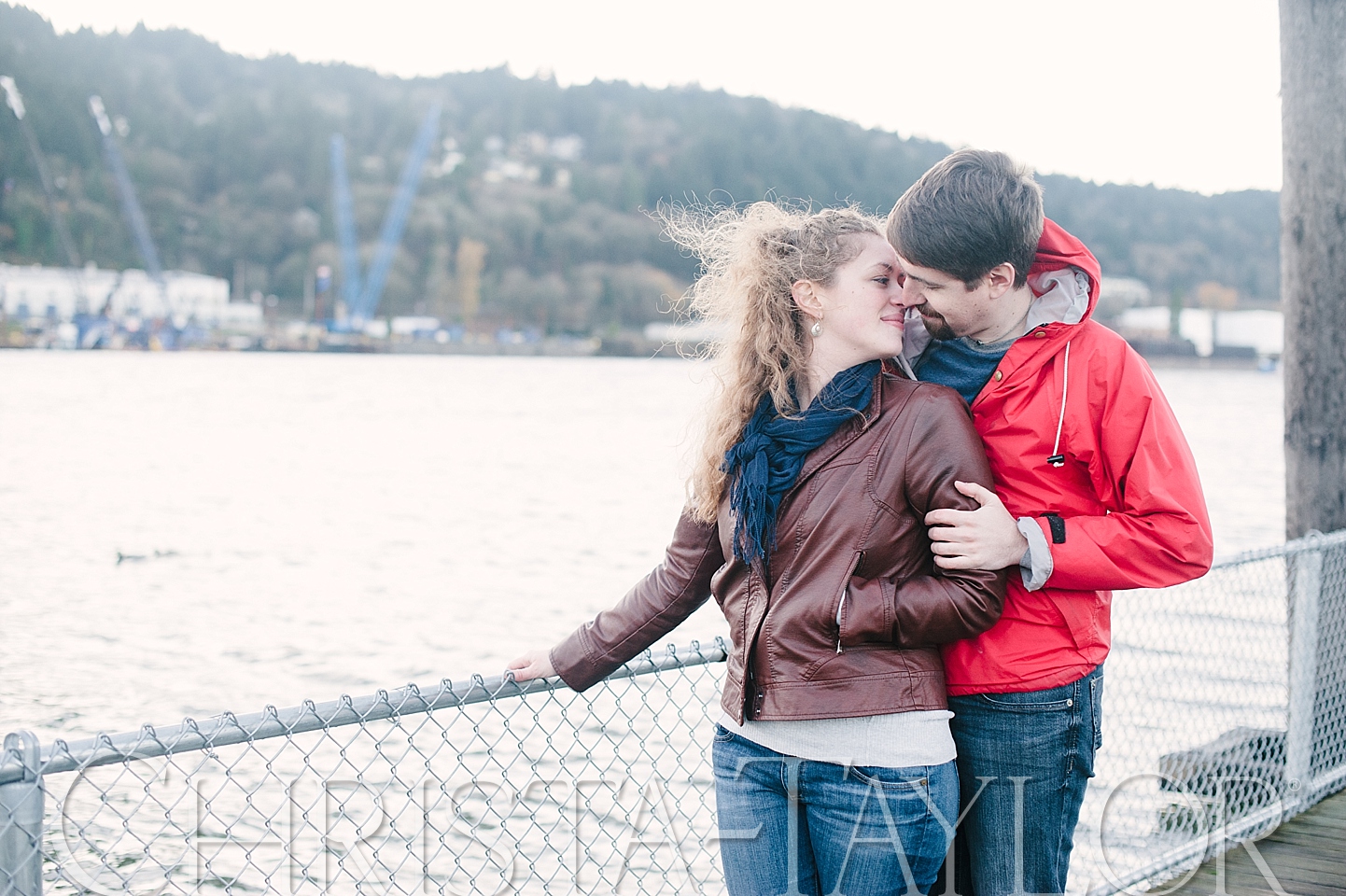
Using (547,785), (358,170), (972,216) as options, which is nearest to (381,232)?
(358,170)

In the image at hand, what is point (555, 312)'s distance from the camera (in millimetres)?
108875

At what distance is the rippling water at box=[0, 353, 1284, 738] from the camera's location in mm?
11477

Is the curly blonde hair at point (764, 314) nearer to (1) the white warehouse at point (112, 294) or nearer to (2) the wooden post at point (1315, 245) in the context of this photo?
(2) the wooden post at point (1315, 245)

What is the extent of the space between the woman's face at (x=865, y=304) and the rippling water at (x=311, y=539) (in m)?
0.37

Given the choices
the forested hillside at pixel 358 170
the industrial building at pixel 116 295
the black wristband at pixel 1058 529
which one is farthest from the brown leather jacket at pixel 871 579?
the industrial building at pixel 116 295

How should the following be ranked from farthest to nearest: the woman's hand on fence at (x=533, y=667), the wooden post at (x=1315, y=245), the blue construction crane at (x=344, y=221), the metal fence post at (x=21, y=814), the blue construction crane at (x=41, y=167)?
1. the blue construction crane at (x=344, y=221)
2. the blue construction crane at (x=41, y=167)
3. the wooden post at (x=1315, y=245)
4. the woman's hand on fence at (x=533, y=667)
5. the metal fence post at (x=21, y=814)

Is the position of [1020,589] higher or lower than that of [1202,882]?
higher

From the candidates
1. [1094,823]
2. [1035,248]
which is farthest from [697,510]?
[1094,823]

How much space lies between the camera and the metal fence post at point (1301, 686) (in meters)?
3.84

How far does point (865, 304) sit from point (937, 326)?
6.2 inches

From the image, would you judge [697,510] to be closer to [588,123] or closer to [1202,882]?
[1202,882]

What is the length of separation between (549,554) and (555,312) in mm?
91326

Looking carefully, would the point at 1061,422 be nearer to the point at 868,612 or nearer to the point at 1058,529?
the point at 1058,529

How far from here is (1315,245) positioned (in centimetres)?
405
